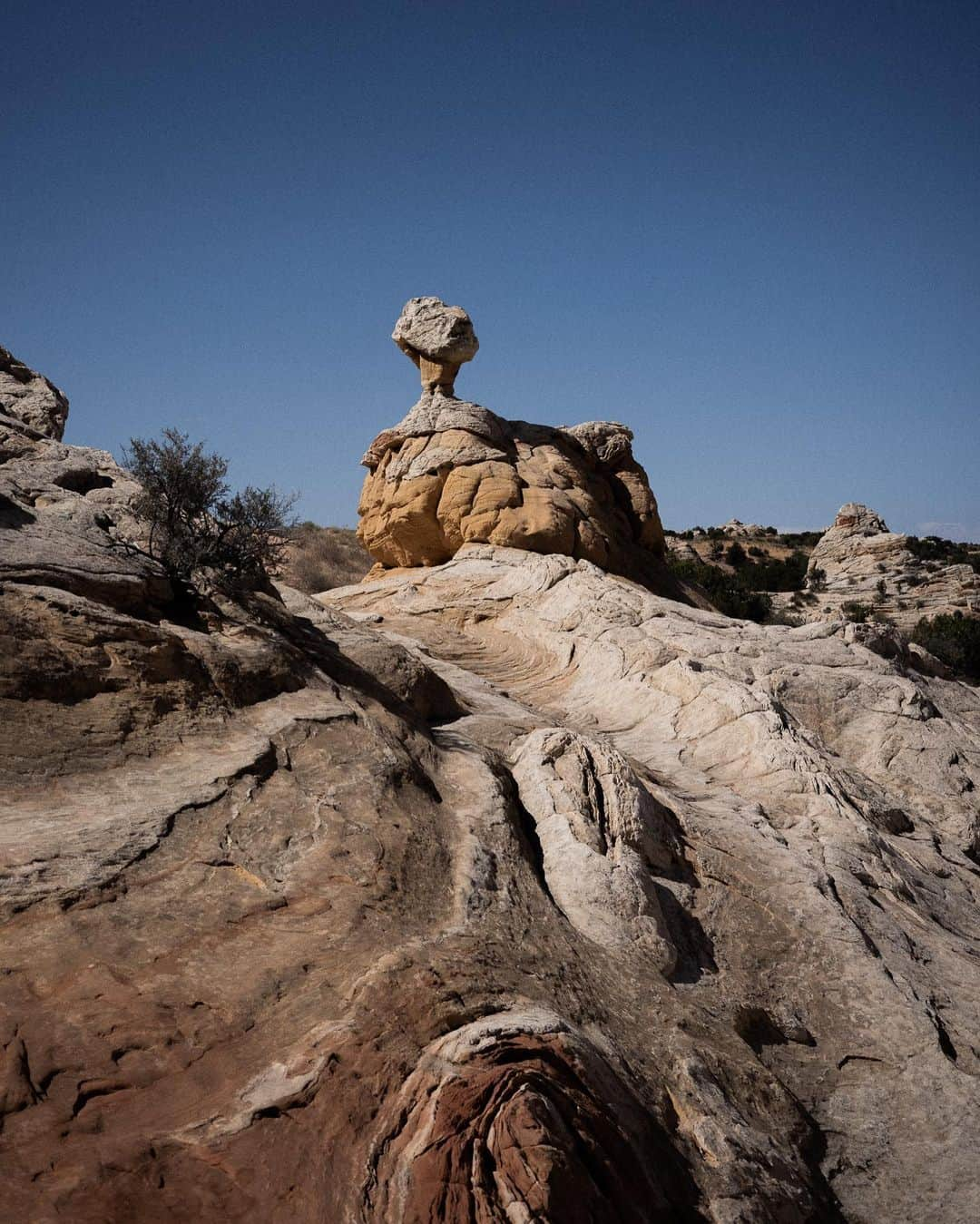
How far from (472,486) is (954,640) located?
58.6ft

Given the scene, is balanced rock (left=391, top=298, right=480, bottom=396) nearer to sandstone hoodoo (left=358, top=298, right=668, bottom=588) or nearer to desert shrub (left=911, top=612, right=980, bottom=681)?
sandstone hoodoo (left=358, top=298, right=668, bottom=588)

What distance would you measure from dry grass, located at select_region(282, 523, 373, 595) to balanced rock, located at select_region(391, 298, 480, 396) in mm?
7317

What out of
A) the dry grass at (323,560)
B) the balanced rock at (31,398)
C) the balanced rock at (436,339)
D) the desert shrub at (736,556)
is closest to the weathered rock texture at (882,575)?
the desert shrub at (736,556)

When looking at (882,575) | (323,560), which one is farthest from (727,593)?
(323,560)

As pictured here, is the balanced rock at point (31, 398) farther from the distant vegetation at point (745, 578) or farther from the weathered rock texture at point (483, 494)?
the distant vegetation at point (745, 578)

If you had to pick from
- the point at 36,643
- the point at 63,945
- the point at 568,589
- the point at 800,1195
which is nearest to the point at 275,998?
the point at 63,945

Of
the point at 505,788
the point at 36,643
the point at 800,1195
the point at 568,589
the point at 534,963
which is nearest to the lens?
the point at 800,1195

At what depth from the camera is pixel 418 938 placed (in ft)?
12.1

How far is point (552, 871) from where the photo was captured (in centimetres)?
499

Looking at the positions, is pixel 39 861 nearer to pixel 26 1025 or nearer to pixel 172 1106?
pixel 26 1025

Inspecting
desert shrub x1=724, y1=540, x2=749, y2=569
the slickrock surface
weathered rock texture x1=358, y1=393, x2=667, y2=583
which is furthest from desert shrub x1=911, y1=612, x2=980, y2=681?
the slickrock surface

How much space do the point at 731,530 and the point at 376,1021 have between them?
5263cm

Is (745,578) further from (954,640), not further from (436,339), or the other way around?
(436,339)

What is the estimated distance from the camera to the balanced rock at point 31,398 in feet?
32.8
